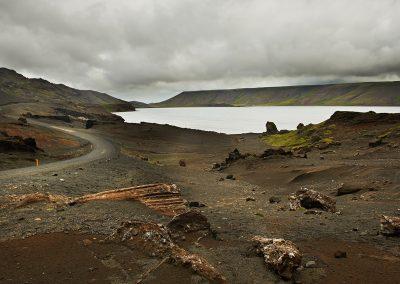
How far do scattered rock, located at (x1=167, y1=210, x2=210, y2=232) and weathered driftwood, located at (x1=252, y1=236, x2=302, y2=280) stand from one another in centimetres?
397

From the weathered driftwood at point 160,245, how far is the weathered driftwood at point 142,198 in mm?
7068

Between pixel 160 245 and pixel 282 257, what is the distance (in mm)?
5229

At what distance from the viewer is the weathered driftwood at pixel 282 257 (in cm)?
1602

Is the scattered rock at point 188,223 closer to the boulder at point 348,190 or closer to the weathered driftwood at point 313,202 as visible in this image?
the weathered driftwood at point 313,202

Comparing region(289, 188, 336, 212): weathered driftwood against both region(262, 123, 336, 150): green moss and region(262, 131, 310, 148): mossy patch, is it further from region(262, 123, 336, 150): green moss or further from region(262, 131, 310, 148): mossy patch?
region(262, 131, 310, 148): mossy patch

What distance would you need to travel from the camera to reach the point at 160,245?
16.8m

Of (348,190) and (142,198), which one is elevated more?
(142,198)

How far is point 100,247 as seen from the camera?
1758 cm

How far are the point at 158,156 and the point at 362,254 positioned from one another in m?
75.5

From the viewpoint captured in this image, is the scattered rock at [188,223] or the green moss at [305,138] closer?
the scattered rock at [188,223]

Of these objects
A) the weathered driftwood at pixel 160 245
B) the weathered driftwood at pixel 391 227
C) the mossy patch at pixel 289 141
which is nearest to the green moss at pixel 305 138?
the mossy patch at pixel 289 141

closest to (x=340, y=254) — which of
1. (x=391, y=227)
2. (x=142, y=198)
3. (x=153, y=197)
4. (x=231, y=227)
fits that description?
(x=391, y=227)

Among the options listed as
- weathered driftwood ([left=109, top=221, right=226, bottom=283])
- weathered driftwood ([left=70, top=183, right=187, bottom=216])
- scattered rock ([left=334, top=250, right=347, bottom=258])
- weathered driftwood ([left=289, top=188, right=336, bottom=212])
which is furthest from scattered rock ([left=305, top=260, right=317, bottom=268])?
weathered driftwood ([left=289, top=188, right=336, bottom=212])

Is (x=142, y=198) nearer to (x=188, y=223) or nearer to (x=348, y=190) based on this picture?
(x=188, y=223)
